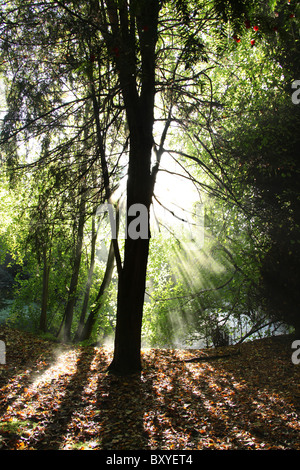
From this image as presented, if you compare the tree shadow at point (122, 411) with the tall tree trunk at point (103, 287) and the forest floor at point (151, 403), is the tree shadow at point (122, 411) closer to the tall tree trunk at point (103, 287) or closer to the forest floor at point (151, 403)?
the forest floor at point (151, 403)

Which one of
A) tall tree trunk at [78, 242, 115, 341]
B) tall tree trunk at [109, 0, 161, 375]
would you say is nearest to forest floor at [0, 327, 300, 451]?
tall tree trunk at [109, 0, 161, 375]

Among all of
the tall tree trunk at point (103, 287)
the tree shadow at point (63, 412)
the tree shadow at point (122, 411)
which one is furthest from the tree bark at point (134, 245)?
the tall tree trunk at point (103, 287)

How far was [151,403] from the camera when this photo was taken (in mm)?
4637

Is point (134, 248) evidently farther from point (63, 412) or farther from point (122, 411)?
point (63, 412)

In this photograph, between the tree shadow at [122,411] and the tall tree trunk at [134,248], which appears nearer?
the tree shadow at [122,411]

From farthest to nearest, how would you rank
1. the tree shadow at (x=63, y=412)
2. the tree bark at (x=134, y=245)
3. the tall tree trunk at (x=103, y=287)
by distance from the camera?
the tall tree trunk at (x=103, y=287) → the tree bark at (x=134, y=245) → the tree shadow at (x=63, y=412)

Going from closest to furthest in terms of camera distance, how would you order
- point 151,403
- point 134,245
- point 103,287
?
1. point 151,403
2. point 134,245
3. point 103,287

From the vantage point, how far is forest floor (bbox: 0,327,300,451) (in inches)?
144

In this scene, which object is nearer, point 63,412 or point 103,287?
point 63,412

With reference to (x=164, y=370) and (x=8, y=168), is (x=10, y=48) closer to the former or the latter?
(x=8, y=168)

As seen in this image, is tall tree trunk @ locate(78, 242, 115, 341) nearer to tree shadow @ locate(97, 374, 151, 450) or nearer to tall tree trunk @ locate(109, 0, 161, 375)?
tall tree trunk @ locate(109, 0, 161, 375)

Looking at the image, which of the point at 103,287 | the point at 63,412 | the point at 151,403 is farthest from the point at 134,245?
the point at 103,287

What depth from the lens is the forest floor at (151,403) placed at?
366 cm
